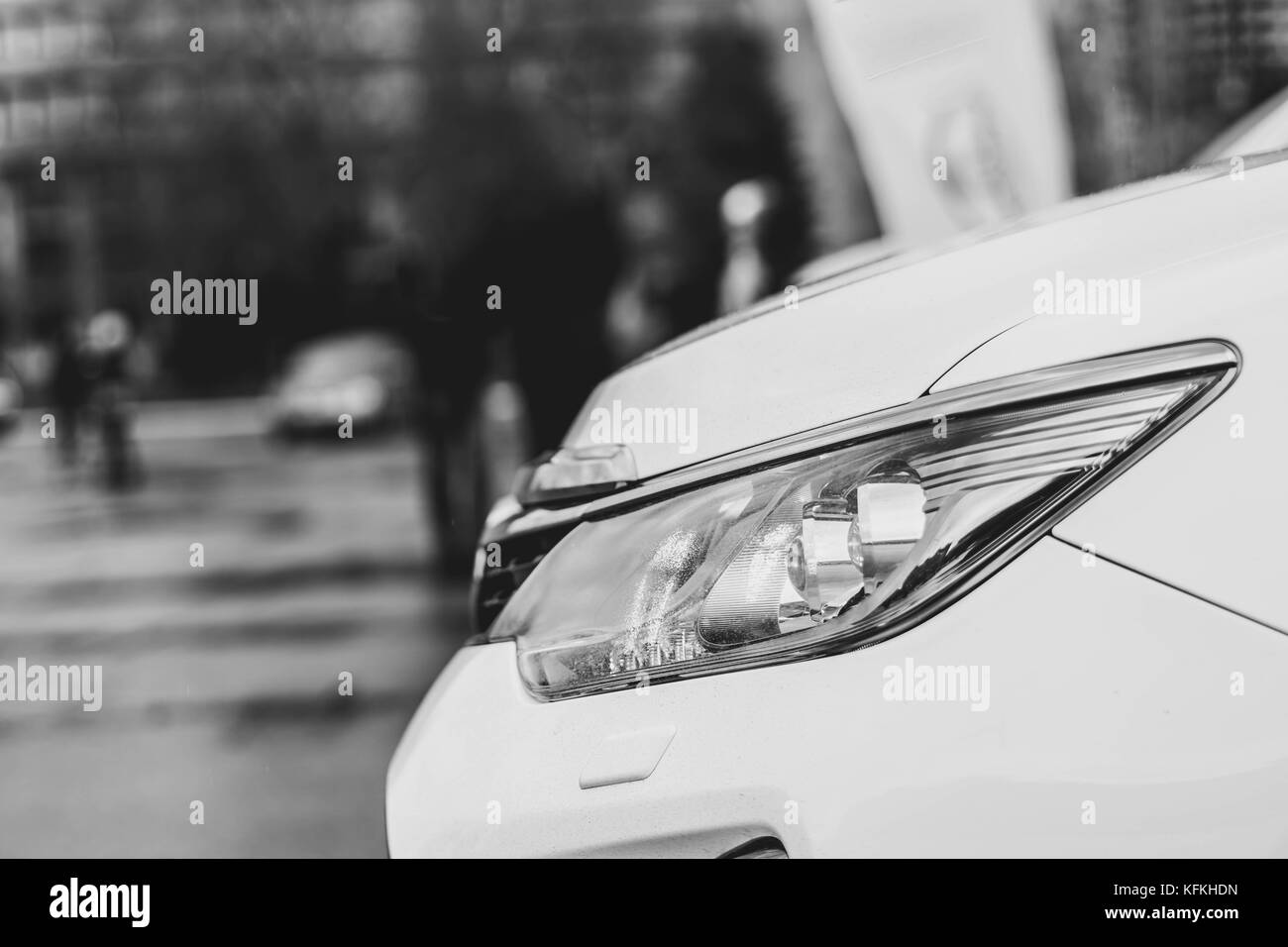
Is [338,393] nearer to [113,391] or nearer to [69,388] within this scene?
[69,388]

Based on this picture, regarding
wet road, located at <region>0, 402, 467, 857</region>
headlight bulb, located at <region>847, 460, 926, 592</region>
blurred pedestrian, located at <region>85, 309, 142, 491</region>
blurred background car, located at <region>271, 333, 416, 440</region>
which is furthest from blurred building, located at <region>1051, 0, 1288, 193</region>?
blurred background car, located at <region>271, 333, 416, 440</region>

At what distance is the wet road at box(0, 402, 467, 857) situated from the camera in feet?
11.4

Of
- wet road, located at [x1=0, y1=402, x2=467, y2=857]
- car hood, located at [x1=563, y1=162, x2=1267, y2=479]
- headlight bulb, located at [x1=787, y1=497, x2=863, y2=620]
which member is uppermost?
car hood, located at [x1=563, y1=162, x2=1267, y2=479]

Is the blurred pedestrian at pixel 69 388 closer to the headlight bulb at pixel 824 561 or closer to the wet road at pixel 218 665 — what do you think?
the wet road at pixel 218 665

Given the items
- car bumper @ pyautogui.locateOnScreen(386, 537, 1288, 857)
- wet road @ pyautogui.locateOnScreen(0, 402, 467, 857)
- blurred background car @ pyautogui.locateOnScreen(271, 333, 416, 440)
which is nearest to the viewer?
car bumper @ pyautogui.locateOnScreen(386, 537, 1288, 857)

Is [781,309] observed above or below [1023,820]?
above

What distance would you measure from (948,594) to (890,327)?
1.04 feet

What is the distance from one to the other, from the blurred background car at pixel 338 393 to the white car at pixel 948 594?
17.3m

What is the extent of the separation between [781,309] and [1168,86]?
6.16 m

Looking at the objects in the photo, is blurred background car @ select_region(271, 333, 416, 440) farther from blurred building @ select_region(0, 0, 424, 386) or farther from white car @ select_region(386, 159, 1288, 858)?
white car @ select_region(386, 159, 1288, 858)

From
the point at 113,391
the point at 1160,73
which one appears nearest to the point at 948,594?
the point at 1160,73

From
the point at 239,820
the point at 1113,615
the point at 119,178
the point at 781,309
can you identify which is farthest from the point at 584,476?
the point at 119,178
